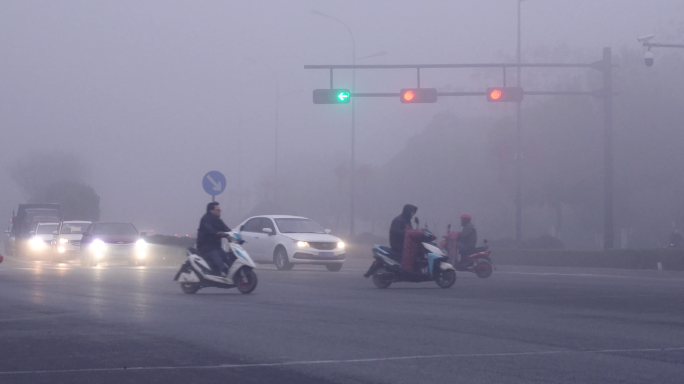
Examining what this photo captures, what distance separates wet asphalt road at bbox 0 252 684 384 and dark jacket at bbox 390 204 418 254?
4.06ft

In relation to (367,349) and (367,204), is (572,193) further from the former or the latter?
(367,349)

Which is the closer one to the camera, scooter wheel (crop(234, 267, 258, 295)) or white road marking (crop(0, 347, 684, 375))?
white road marking (crop(0, 347, 684, 375))

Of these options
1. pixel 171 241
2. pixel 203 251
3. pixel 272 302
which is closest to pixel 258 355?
pixel 272 302

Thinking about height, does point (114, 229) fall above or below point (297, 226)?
below

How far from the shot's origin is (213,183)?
28.1 meters

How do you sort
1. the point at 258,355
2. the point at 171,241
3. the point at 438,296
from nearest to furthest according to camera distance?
the point at 258,355
the point at 438,296
the point at 171,241

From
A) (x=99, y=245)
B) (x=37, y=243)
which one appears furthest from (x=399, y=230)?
(x=37, y=243)

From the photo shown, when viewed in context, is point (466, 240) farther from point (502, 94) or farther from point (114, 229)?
point (114, 229)

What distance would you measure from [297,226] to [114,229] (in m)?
8.44

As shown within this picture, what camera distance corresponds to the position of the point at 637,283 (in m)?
19.5

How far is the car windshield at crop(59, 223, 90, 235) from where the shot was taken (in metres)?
35.5

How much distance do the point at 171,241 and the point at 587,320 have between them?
34.3m

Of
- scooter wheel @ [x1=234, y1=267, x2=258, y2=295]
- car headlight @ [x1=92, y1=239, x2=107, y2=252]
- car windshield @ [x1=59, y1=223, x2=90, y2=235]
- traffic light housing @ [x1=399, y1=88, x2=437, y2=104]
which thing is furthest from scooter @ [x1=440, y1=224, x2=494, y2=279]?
car windshield @ [x1=59, y1=223, x2=90, y2=235]

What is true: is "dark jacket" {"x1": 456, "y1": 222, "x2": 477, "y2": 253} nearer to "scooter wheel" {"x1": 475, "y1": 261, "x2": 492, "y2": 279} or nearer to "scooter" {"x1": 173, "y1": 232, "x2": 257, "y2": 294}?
"scooter wheel" {"x1": 475, "y1": 261, "x2": 492, "y2": 279}
